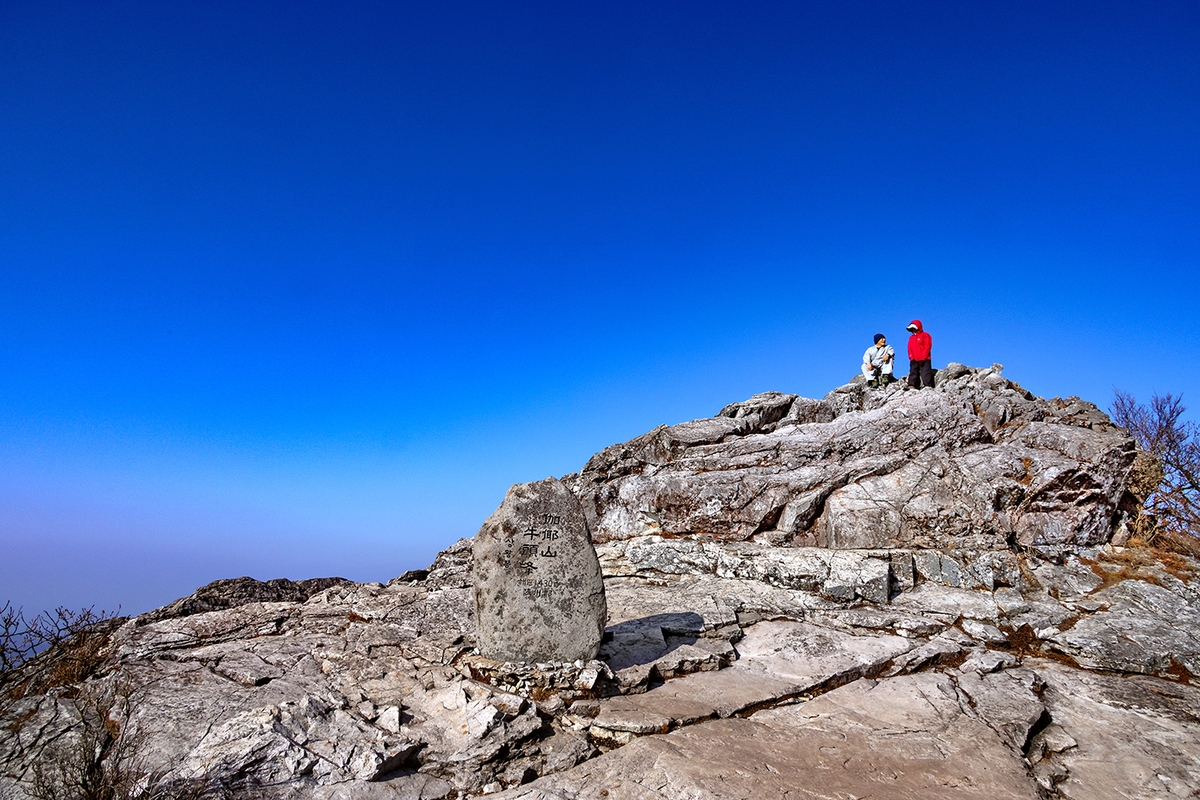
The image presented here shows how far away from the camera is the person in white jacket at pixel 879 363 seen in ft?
75.8

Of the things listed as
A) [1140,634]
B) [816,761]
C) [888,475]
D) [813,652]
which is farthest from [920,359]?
[816,761]

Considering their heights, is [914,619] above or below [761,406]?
below

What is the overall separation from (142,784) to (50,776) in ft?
4.52

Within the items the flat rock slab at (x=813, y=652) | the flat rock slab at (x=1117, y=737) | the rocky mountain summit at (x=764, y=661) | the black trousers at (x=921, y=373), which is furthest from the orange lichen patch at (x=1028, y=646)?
the black trousers at (x=921, y=373)

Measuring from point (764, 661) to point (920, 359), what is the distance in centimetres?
1538

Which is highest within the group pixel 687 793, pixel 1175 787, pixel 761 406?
pixel 761 406

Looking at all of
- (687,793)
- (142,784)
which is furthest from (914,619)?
(142,784)

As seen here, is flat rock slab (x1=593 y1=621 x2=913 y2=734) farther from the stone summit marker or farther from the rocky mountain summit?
the stone summit marker

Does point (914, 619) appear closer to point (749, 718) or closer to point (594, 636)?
point (749, 718)

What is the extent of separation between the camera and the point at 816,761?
7.05m

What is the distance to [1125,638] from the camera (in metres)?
10.5

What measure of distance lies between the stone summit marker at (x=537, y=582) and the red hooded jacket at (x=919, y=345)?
16.7 metres

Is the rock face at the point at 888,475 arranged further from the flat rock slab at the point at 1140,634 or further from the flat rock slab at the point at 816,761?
the flat rock slab at the point at 816,761

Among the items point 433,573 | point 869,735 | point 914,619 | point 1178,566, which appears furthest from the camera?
point 433,573
